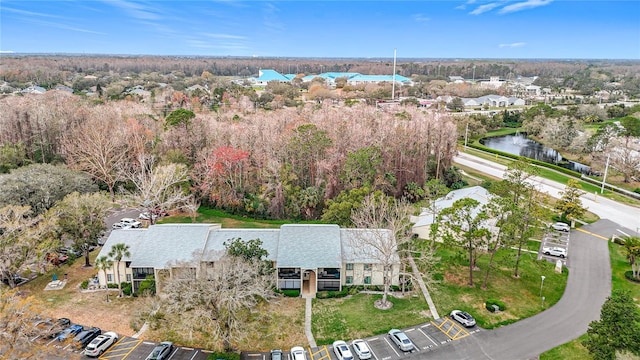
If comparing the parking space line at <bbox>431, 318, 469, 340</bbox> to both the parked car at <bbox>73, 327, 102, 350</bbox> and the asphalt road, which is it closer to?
the asphalt road

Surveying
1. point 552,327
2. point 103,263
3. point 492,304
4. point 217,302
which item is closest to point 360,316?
point 492,304

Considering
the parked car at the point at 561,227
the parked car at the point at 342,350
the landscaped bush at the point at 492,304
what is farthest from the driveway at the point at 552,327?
the parked car at the point at 561,227

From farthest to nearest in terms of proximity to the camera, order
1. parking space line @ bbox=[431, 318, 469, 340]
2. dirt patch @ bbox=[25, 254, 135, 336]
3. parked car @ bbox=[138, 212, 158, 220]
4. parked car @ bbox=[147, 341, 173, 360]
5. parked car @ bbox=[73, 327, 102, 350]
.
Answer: parked car @ bbox=[138, 212, 158, 220]
dirt patch @ bbox=[25, 254, 135, 336]
parking space line @ bbox=[431, 318, 469, 340]
parked car @ bbox=[73, 327, 102, 350]
parked car @ bbox=[147, 341, 173, 360]

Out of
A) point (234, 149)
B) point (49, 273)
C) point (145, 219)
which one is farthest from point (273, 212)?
point (49, 273)

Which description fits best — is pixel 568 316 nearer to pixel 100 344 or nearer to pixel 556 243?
pixel 556 243

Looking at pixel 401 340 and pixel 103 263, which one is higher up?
pixel 103 263

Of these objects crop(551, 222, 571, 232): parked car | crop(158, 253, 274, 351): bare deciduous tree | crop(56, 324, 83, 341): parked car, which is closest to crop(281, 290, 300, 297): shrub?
crop(158, 253, 274, 351): bare deciduous tree
